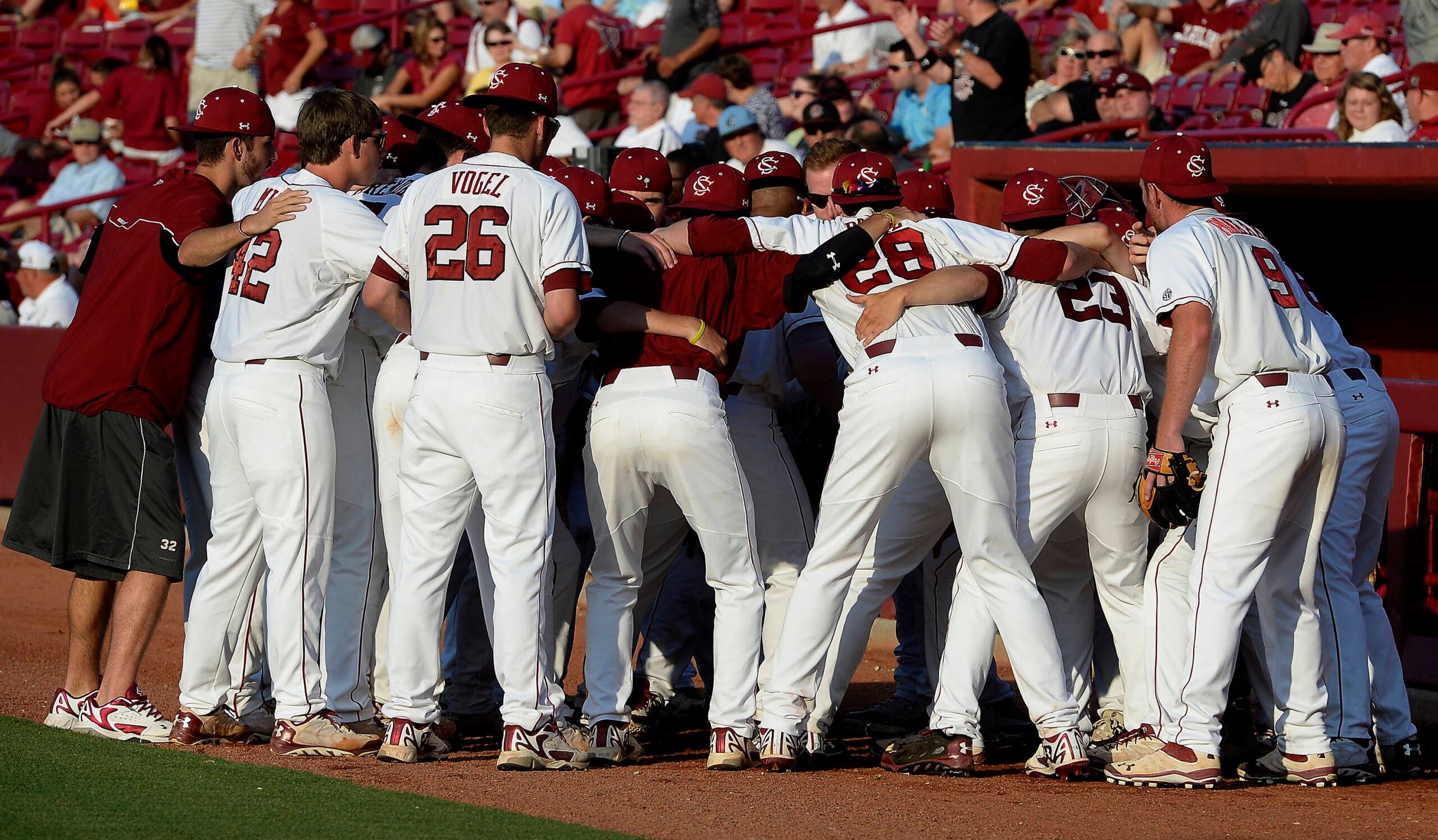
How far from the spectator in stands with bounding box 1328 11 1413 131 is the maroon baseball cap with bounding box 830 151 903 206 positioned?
509 centimetres

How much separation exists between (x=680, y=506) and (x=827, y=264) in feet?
3.09

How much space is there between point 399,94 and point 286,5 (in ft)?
7.06

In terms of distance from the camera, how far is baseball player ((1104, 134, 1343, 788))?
464cm

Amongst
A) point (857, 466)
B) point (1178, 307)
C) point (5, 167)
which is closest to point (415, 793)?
point (857, 466)

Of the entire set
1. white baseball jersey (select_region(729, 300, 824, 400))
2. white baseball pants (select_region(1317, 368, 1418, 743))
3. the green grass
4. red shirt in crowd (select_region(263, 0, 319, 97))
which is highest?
→ red shirt in crowd (select_region(263, 0, 319, 97))

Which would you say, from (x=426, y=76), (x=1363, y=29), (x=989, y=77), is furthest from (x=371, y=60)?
(x=1363, y=29)

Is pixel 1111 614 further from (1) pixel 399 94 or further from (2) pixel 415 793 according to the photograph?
(1) pixel 399 94

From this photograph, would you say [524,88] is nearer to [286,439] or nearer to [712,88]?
[286,439]

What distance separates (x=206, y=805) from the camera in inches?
157

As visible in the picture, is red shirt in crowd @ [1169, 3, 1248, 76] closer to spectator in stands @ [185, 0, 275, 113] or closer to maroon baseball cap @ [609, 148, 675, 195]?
maroon baseball cap @ [609, 148, 675, 195]

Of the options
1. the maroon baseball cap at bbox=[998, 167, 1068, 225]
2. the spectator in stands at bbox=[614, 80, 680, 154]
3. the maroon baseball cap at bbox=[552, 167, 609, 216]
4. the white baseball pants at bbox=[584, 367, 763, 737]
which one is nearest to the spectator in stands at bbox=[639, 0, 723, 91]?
the spectator in stands at bbox=[614, 80, 680, 154]

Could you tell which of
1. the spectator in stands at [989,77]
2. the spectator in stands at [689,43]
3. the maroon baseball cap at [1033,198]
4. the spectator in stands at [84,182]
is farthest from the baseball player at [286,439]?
the spectator in stands at [84,182]

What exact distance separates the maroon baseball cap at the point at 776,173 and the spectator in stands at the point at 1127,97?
13.1 ft

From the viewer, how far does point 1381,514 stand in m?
5.22
